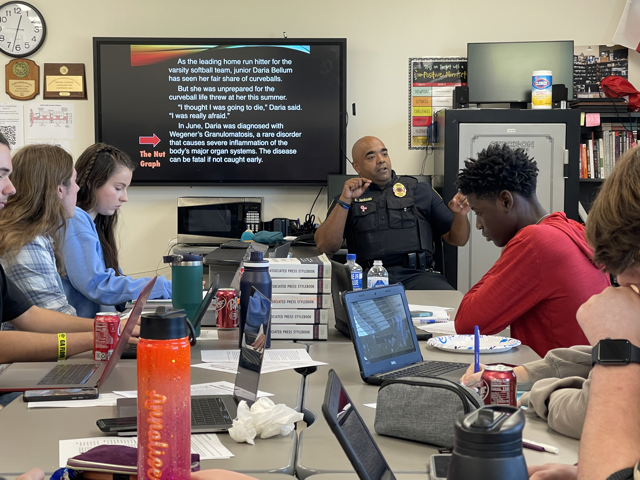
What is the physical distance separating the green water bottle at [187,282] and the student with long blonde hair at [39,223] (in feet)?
1.48

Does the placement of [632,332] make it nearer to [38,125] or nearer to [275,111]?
[275,111]

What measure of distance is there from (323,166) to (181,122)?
101 cm

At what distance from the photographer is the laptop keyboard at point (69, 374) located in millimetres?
1506

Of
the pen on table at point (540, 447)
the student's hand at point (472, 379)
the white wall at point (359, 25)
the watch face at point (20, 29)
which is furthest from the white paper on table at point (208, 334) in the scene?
the watch face at point (20, 29)

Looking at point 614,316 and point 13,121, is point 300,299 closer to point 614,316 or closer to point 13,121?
point 614,316

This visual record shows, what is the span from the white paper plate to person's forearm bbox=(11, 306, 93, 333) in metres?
1.06

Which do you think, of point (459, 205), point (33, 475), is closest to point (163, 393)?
point (33, 475)

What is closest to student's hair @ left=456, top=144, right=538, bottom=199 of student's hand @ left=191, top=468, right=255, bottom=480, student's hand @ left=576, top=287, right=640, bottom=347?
student's hand @ left=576, top=287, right=640, bottom=347

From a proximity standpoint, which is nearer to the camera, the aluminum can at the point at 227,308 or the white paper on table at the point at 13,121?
the aluminum can at the point at 227,308

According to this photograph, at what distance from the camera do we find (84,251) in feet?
8.22

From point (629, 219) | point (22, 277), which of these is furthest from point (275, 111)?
point (629, 219)

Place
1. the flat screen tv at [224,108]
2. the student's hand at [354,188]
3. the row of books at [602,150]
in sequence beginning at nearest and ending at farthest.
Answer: the student's hand at [354,188] → the row of books at [602,150] → the flat screen tv at [224,108]

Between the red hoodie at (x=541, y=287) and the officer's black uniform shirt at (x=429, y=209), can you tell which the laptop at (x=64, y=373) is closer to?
the red hoodie at (x=541, y=287)

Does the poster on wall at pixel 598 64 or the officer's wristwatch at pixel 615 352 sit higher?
the poster on wall at pixel 598 64
